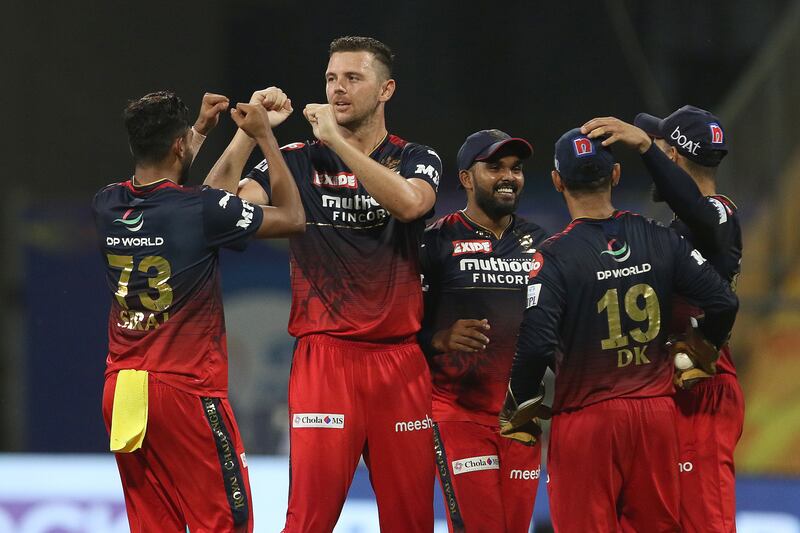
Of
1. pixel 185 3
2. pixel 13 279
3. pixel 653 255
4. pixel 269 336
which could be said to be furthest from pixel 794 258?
pixel 13 279

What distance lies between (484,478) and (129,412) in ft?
5.61

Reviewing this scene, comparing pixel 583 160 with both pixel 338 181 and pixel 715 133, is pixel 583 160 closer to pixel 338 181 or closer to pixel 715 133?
pixel 715 133

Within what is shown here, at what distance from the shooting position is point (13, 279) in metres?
11.4

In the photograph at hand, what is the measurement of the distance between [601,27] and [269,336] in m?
4.07

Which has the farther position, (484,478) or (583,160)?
(484,478)

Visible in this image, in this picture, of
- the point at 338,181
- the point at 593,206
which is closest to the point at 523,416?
the point at 593,206

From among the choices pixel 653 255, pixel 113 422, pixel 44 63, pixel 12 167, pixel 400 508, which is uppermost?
pixel 44 63

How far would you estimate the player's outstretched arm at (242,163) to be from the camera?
5016 millimetres

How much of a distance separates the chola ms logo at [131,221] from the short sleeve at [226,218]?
24 cm

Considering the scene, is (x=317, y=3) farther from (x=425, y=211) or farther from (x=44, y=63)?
(x=425, y=211)

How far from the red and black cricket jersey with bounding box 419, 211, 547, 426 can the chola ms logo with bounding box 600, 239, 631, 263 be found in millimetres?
1085

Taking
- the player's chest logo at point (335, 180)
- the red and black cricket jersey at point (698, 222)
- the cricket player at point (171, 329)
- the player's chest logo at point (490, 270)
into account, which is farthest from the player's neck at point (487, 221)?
the cricket player at point (171, 329)

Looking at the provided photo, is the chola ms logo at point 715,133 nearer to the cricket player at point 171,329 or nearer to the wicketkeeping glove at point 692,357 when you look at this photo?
the wicketkeeping glove at point 692,357

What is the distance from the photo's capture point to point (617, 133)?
481cm
